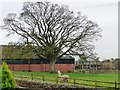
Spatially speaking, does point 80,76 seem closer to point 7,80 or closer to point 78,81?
point 78,81

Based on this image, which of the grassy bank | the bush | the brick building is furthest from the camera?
the brick building

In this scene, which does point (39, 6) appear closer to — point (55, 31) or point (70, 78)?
point (55, 31)

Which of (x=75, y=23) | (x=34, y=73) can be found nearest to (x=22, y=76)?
(x=34, y=73)

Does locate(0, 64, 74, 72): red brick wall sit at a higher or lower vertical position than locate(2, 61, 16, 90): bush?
higher

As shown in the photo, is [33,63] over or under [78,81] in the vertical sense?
over

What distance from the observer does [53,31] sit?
6004 mm

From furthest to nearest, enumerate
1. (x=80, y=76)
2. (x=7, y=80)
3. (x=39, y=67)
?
(x=39, y=67), (x=80, y=76), (x=7, y=80)

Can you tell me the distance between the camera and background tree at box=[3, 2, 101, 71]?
18.2 feet

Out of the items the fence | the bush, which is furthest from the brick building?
the bush

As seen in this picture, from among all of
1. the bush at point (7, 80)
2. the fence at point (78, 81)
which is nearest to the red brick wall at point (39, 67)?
the fence at point (78, 81)

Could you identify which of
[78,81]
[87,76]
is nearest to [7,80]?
[78,81]

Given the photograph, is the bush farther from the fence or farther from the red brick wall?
the red brick wall

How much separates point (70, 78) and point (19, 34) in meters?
1.50

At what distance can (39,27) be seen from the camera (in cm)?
633
